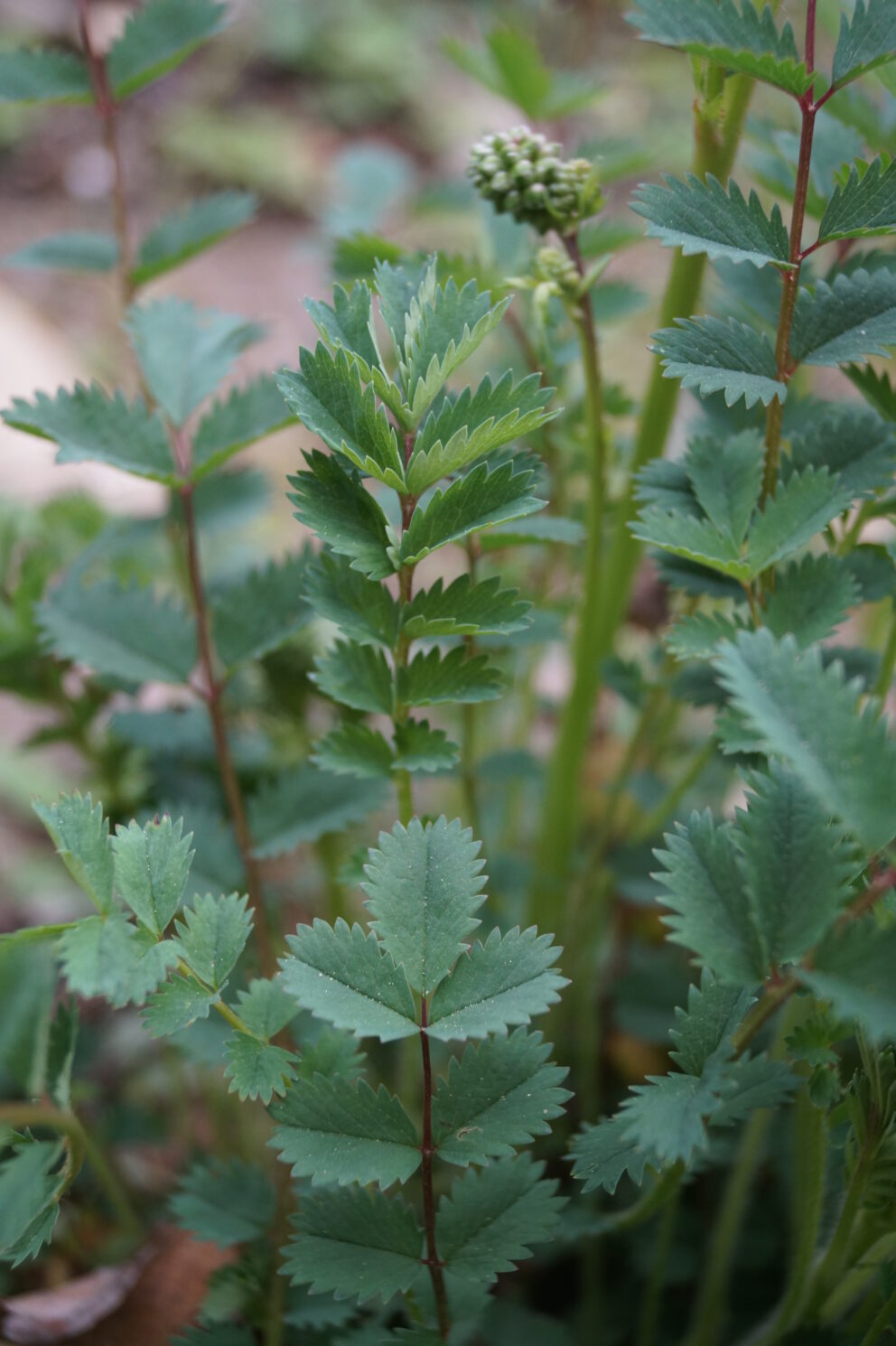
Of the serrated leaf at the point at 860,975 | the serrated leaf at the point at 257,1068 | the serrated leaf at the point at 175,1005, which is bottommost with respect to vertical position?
the serrated leaf at the point at 257,1068

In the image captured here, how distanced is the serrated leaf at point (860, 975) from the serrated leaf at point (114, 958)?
273 mm

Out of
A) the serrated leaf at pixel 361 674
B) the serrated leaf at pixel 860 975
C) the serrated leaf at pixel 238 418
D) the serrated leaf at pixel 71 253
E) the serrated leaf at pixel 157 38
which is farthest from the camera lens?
the serrated leaf at pixel 71 253

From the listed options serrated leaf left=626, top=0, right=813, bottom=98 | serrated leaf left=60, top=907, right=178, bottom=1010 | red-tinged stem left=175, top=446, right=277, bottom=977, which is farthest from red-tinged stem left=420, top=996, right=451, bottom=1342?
serrated leaf left=626, top=0, right=813, bottom=98

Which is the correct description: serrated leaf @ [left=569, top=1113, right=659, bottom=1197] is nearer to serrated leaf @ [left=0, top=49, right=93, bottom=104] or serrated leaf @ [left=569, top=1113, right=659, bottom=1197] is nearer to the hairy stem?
the hairy stem

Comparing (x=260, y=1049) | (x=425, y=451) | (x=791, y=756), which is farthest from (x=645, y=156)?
(x=260, y=1049)

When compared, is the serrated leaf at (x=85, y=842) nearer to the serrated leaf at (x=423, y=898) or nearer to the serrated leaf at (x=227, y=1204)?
the serrated leaf at (x=423, y=898)

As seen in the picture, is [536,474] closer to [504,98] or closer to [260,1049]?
[260,1049]

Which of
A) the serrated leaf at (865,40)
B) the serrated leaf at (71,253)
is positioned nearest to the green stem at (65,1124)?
the serrated leaf at (865,40)

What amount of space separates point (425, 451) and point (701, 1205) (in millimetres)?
709

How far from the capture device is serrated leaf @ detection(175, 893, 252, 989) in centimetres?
50

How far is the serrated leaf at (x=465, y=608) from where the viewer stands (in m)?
0.55

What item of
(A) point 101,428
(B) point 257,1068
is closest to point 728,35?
(A) point 101,428

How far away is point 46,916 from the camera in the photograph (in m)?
1.36

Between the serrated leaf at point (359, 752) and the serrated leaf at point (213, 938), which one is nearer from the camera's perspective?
the serrated leaf at point (213, 938)
